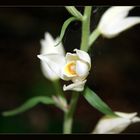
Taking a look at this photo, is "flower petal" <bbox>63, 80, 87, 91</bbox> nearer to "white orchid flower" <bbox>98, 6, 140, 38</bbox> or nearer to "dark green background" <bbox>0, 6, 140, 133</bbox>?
"white orchid flower" <bbox>98, 6, 140, 38</bbox>

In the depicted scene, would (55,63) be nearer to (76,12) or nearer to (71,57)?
(71,57)

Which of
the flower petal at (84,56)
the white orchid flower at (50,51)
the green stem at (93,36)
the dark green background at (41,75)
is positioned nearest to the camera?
the flower petal at (84,56)

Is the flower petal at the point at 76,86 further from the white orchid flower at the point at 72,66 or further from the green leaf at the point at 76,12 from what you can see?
the green leaf at the point at 76,12

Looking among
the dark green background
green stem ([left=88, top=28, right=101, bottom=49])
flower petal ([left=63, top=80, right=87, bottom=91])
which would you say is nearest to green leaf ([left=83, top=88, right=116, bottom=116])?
flower petal ([left=63, top=80, right=87, bottom=91])

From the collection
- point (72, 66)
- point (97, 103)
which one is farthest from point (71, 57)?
point (97, 103)

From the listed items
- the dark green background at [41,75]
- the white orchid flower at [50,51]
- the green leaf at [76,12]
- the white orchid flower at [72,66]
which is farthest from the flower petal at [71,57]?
the dark green background at [41,75]

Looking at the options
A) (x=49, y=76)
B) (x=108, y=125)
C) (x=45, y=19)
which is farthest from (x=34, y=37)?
(x=108, y=125)
